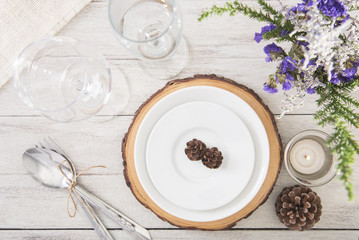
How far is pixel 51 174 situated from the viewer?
2.21 ft

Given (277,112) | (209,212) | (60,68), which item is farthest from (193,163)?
(60,68)

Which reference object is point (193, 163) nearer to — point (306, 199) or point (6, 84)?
point (306, 199)

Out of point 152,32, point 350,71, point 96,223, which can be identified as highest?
point 350,71

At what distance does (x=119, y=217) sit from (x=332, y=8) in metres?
0.54

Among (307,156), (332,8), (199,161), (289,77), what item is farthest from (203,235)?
(332,8)

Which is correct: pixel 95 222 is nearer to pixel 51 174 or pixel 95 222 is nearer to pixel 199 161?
pixel 51 174

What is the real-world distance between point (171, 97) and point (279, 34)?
0.23 meters

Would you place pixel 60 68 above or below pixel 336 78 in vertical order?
below

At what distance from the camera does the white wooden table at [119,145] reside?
0.66 meters

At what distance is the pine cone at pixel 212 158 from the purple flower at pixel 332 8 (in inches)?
12.2

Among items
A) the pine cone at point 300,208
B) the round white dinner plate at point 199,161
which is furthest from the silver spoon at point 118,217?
the pine cone at point 300,208

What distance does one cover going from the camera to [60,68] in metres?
0.62

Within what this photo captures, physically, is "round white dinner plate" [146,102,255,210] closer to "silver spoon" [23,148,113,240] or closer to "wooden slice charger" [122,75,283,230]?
"wooden slice charger" [122,75,283,230]

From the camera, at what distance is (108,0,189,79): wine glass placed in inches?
22.5
